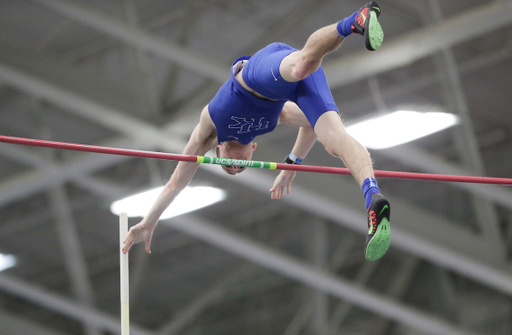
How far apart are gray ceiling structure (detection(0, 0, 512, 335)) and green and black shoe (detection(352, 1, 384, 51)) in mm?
4023

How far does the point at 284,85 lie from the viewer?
4328 mm

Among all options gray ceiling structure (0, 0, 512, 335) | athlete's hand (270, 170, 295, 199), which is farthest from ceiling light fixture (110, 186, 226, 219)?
athlete's hand (270, 170, 295, 199)

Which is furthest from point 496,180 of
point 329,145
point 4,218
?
point 4,218

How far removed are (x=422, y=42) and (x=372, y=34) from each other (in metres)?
4.30

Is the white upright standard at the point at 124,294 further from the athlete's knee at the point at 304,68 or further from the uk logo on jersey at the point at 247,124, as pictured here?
the athlete's knee at the point at 304,68

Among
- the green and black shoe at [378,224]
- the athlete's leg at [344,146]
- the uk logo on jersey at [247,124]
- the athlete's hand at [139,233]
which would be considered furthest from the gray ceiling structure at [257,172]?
the green and black shoe at [378,224]

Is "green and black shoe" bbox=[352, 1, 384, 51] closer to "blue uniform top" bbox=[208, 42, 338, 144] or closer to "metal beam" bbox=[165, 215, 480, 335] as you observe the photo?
"blue uniform top" bbox=[208, 42, 338, 144]

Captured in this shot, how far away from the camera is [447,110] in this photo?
898cm

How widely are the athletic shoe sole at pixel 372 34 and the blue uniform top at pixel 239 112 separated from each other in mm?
1087

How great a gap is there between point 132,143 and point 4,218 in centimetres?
Answer: 761

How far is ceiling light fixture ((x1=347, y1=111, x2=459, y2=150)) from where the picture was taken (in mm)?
9117

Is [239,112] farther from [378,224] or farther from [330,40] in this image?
A: [378,224]

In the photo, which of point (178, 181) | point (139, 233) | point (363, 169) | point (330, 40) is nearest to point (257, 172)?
point (178, 181)

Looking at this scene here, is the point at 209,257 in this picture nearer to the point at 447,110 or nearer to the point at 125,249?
the point at 447,110
